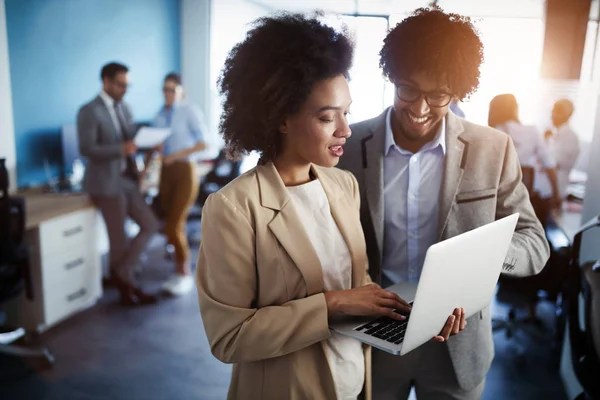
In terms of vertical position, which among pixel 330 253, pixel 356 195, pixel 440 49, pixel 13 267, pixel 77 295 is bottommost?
pixel 77 295

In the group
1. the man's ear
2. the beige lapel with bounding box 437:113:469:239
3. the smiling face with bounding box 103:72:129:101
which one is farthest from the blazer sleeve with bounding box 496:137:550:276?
the smiling face with bounding box 103:72:129:101

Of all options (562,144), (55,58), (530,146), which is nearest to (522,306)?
(562,144)

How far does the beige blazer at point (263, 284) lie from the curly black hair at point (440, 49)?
0.41 m

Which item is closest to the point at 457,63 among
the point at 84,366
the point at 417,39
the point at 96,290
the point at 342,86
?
the point at 417,39

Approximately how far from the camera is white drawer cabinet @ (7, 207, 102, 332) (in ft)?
10.1

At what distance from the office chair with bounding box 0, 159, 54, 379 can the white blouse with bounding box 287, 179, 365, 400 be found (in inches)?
80.9

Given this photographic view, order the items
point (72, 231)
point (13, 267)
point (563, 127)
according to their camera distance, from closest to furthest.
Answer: point (563, 127) → point (13, 267) → point (72, 231)

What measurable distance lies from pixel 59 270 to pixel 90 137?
0.88 meters

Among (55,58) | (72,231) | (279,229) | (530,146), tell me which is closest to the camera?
(279,229)

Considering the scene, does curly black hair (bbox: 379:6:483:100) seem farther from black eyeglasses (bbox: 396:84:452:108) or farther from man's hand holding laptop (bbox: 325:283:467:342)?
man's hand holding laptop (bbox: 325:283:467:342)

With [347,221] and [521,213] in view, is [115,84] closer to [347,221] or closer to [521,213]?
[347,221]

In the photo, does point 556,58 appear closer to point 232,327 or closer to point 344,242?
point 344,242

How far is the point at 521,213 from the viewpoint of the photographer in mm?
1256

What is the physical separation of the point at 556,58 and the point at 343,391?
3.83 ft
